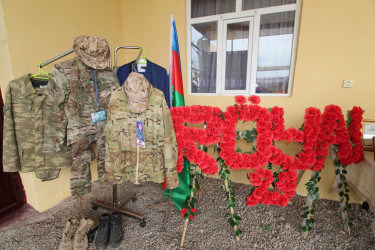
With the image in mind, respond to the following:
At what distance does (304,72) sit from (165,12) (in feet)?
5.86

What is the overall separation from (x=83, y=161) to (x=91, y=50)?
2.68ft

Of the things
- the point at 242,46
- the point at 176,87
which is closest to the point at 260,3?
the point at 242,46

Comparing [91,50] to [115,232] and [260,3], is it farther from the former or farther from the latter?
[260,3]

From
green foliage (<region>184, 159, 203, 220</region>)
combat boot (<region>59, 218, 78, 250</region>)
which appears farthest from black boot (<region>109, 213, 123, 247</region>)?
green foliage (<region>184, 159, 203, 220</region>)

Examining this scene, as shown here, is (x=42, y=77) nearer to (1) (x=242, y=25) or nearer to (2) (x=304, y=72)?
(1) (x=242, y=25)

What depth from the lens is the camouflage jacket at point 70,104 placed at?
3.88 ft

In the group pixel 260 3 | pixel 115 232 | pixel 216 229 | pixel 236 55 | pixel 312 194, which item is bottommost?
pixel 216 229

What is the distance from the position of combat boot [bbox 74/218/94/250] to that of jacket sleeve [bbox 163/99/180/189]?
79 cm

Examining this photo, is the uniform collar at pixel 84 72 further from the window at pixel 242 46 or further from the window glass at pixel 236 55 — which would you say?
the window glass at pixel 236 55

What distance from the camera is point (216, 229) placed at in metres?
1.58

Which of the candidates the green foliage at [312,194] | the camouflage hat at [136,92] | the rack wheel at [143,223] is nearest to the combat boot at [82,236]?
the rack wheel at [143,223]

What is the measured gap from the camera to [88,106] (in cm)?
129

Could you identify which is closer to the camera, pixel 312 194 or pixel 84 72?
pixel 84 72

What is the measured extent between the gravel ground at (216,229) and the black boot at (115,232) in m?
0.07
